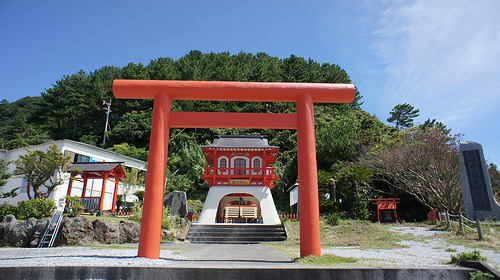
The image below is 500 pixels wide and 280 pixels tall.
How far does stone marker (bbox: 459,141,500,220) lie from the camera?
26.0 ft

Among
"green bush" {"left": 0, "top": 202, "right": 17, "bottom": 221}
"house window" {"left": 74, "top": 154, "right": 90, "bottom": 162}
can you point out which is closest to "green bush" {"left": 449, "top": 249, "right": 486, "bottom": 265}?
"green bush" {"left": 0, "top": 202, "right": 17, "bottom": 221}

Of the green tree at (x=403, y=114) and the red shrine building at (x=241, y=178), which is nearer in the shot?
the red shrine building at (x=241, y=178)

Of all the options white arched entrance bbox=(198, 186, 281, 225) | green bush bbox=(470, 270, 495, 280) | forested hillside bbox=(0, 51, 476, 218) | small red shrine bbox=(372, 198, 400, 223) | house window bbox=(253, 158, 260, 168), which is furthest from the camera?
forested hillside bbox=(0, 51, 476, 218)

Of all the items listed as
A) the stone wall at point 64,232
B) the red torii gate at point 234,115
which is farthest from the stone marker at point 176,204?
the red torii gate at point 234,115

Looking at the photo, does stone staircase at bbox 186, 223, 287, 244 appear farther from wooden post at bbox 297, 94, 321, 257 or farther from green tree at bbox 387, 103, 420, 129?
green tree at bbox 387, 103, 420, 129

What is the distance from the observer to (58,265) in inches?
152

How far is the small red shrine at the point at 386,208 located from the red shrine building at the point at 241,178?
20.7 feet

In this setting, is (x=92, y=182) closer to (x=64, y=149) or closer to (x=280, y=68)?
(x=64, y=149)

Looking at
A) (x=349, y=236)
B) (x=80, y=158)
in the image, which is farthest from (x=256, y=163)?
(x=80, y=158)

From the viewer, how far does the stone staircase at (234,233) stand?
12.5m

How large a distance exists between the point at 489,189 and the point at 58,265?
10243 millimetres

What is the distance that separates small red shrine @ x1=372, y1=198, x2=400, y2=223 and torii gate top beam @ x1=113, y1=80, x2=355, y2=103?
40.2ft

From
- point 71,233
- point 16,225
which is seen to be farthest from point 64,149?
point 71,233

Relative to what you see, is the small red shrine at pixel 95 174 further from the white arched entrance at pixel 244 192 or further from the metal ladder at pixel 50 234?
the white arched entrance at pixel 244 192
